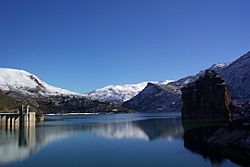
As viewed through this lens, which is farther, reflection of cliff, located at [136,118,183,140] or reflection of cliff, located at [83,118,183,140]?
reflection of cliff, located at [83,118,183,140]

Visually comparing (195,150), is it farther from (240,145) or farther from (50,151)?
(50,151)

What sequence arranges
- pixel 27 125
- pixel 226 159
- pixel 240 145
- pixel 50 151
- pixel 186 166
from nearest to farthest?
pixel 186 166 → pixel 226 159 → pixel 240 145 → pixel 50 151 → pixel 27 125

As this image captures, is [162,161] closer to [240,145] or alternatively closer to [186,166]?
[186,166]

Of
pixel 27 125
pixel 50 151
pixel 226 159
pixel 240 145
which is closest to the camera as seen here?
pixel 226 159

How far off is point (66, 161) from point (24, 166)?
723 centimetres

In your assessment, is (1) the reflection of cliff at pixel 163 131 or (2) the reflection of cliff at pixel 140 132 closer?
(1) the reflection of cliff at pixel 163 131

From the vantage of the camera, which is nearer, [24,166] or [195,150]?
[24,166]

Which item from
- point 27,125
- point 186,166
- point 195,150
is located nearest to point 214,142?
point 195,150

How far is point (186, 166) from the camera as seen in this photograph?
54062 mm

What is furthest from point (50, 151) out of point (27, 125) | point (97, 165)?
point (27, 125)

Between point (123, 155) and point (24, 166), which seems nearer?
point (24, 166)

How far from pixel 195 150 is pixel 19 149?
122ft

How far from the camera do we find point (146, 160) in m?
61.1

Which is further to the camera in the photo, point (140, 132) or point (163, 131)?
point (163, 131)
